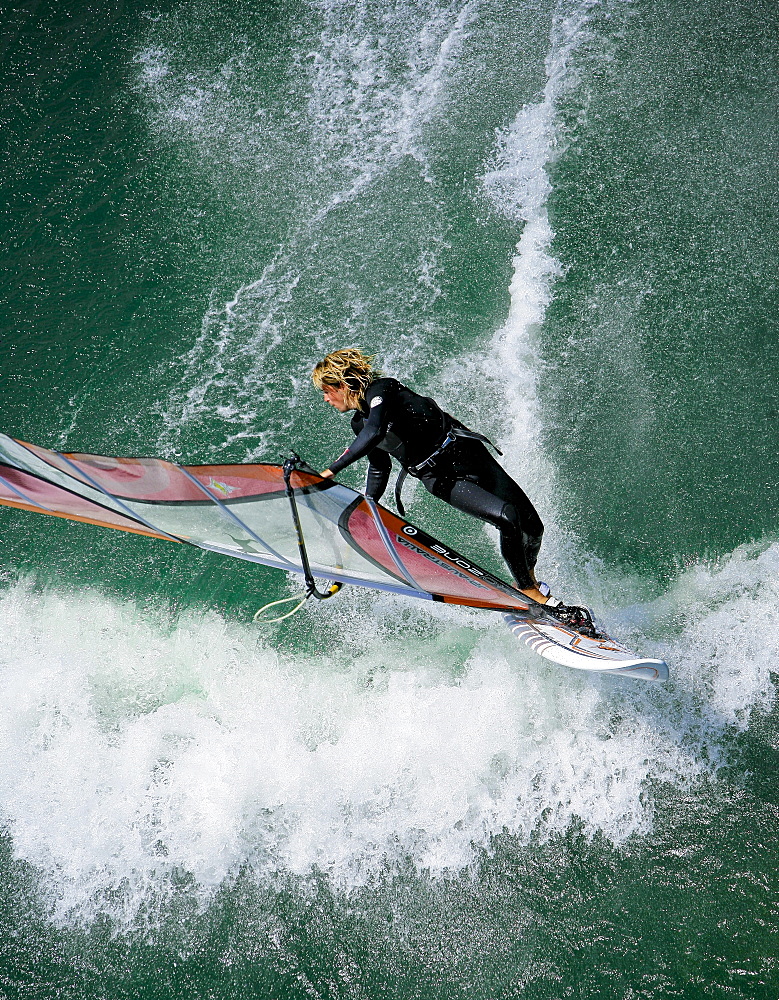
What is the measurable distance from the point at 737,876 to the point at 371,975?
8.09 feet

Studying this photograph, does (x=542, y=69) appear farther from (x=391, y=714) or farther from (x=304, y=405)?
(x=391, y=714)

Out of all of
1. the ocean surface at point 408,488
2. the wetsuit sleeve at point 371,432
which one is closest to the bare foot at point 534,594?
Result: the ocean surface at point 408,488

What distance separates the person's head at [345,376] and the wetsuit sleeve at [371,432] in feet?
0.35

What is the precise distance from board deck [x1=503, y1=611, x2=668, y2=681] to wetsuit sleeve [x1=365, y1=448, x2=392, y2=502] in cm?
124

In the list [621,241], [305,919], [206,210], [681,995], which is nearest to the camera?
[681,995]

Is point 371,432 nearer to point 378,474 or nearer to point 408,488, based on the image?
point 378,474

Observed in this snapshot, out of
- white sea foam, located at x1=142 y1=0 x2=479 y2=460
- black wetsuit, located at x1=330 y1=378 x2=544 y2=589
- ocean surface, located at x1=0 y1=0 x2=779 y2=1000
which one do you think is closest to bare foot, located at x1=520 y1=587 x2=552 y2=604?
black wetsuit, located at x1=330 y1=378 x2=544 y2=589

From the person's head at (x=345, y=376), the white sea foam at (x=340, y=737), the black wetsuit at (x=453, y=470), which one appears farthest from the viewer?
the white sea foam at (x=340, y=737)

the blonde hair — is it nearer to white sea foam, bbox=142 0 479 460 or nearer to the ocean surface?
the ocean surface

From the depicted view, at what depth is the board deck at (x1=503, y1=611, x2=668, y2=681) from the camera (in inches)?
197

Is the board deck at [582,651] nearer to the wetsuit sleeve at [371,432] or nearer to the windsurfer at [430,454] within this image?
the windsurfer at [430,454]

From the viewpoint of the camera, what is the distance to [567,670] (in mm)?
5711

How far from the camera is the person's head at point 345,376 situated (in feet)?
14.0

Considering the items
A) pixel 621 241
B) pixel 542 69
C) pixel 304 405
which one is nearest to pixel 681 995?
pixel 304 405
